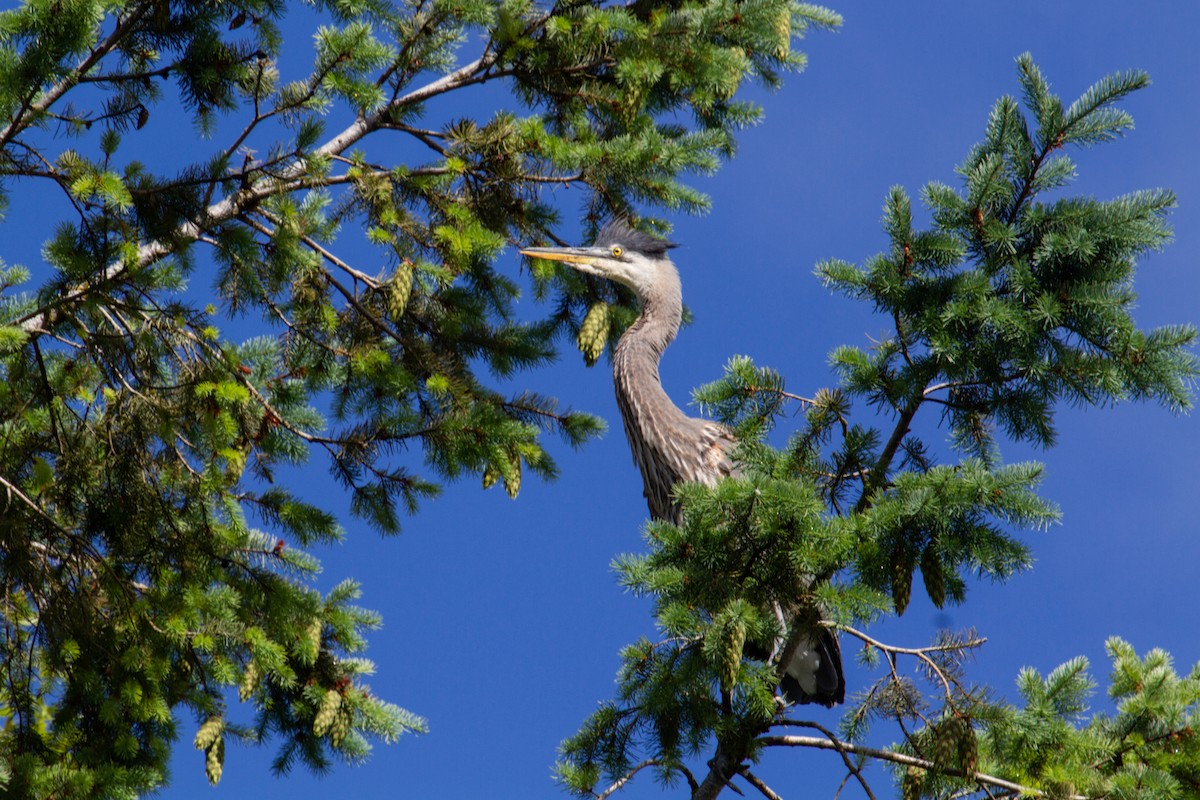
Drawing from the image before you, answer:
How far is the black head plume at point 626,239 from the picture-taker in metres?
6.90

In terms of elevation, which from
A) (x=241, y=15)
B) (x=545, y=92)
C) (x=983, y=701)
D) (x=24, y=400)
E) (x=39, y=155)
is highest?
(x=545, y=92)

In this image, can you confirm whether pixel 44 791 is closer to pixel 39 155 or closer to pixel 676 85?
pixel 39 155

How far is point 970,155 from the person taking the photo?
14.4 ft

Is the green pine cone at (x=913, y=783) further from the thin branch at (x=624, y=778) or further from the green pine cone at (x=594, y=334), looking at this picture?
the green pine cone at (x=594, y=334)

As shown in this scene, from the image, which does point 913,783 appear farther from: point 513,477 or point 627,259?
point 627,259

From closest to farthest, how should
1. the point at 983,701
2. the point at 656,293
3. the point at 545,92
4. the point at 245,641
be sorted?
the point at 983,701, the point at 245,641, the point at 545,92, the point at 656,293

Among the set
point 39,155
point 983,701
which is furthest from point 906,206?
point 39,155

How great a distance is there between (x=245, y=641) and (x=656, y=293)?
2.94 meters

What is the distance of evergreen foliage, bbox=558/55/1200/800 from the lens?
3701 mm

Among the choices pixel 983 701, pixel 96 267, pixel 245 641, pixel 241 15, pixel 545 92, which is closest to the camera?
pixel 983 701

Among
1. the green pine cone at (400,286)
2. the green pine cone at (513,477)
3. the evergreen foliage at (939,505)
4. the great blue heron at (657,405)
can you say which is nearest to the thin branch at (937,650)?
the evergreen foliage at (939,505)

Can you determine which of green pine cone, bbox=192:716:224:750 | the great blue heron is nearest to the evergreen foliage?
the great blue heron

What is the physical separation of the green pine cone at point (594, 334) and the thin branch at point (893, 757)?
2332mm

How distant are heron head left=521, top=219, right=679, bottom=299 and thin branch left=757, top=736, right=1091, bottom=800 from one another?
3196mm
